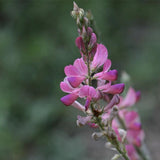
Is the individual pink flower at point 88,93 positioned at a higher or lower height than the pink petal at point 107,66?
lower

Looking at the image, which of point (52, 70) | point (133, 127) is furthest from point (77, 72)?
point (52, 70)

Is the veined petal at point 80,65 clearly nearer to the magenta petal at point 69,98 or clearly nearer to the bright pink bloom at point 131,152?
the magenta petal at point 69,98

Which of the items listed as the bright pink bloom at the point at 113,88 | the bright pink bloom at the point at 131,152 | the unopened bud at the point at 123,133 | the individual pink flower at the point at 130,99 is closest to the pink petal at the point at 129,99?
the individual pink flower at the point at 130,99

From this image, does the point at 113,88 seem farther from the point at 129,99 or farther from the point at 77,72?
the point at 129,99

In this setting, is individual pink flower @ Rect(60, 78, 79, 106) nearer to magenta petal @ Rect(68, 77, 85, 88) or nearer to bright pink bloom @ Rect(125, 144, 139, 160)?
magenta petal @ Rect(68, 77, 85, 88)

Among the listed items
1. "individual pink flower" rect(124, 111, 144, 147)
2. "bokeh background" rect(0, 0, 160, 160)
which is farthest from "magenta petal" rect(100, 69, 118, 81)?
"bokeh background" rect(0, 0, 160, 160)
